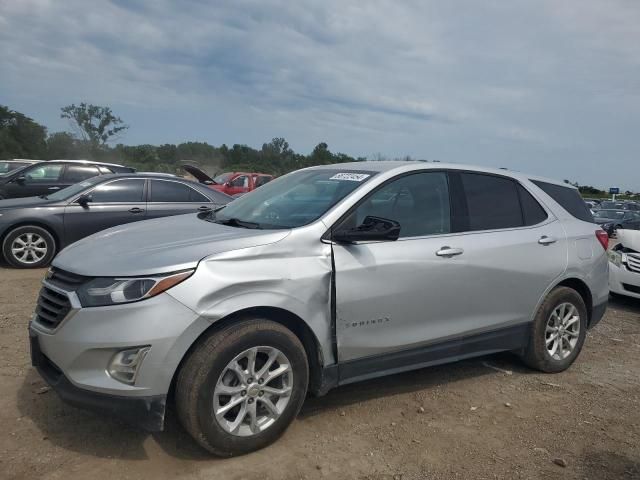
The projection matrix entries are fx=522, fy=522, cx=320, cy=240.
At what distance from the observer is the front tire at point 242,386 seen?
2814 mm

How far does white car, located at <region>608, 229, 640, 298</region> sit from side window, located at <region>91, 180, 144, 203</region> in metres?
7.13

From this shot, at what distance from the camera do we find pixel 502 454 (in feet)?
10.6

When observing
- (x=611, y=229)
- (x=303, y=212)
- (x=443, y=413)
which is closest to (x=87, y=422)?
(x=303, y=212)

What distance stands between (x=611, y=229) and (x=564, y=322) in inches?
588

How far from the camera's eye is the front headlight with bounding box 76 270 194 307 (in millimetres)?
2754

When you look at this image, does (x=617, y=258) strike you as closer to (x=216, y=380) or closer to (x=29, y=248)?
(x=216, y=380)

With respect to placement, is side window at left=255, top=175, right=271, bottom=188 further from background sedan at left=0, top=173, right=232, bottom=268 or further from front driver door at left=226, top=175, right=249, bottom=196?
background sedan at left=0, top=173, right=232, bottom=268

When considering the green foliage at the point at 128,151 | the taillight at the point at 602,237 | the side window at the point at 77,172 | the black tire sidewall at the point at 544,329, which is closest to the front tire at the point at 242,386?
the black tire sidewall at the point at 544,329

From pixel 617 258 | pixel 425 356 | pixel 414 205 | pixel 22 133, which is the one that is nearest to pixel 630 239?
pixel 617 258

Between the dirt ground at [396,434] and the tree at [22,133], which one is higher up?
the tree at [22,133]

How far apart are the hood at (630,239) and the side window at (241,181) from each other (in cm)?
1346

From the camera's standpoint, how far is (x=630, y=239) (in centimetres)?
728

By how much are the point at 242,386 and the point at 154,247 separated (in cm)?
96

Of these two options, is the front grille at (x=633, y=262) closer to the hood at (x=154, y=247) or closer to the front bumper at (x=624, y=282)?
the front bumper at (x=624, y=282)
